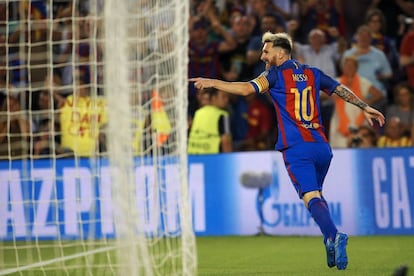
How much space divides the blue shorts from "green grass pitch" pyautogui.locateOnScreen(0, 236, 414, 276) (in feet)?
2.56

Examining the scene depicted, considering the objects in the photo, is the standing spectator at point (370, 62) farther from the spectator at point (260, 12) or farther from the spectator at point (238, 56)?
the spectator at point (238, 56)

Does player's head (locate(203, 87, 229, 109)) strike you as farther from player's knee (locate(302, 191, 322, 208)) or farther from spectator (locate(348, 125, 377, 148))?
player's knee (locate(302, 191, 322, 208))

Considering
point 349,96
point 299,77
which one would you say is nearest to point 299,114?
point 299,77

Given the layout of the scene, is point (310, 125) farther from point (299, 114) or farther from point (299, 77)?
point (299, 77)

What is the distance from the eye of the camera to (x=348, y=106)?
15.1 meters

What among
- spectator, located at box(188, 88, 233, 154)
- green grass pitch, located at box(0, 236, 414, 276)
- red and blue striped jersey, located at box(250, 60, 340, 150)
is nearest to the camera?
red and blue striped jersey, located at box(250, 60, 340, 150)

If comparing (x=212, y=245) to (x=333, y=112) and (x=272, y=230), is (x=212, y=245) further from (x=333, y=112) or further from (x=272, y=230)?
(x=333, y=112)

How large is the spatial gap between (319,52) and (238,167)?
259 cm

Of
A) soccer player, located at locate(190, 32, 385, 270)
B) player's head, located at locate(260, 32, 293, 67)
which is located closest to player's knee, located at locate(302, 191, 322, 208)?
soccer player, located at locate(190, 32, 385, 270)

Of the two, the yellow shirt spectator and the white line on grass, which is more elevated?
the yellow shirt spectator

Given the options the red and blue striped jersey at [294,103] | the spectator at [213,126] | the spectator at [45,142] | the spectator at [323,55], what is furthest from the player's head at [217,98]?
the red and blue striped jersey at [294,103]

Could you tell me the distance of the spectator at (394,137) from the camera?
1428 centimetres

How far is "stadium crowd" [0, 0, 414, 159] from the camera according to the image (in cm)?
1462

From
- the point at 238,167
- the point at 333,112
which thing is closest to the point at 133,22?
the point at 238,167
